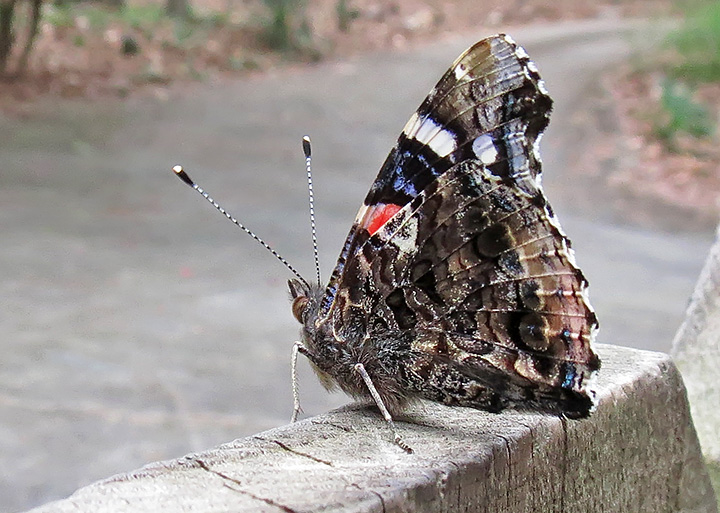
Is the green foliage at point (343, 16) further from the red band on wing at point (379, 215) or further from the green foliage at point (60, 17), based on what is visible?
the red band on wing at point (379, 215)

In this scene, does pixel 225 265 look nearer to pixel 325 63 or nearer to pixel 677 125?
pixel 677 125

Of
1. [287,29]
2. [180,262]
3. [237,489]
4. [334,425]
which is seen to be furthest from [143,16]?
[237,489]

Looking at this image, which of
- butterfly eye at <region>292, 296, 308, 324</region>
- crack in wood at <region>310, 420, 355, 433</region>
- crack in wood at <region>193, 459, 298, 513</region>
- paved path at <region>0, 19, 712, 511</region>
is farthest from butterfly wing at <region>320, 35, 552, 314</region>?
paved path at <region>0, 19, 712, 511</region>

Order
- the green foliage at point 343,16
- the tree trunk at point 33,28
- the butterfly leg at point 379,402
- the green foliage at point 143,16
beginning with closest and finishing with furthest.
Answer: the butterfly leg at point 379,402 < the tree trunk at point 33,28 < the green foliage at point 143,16 < the green foliage at point 343,16

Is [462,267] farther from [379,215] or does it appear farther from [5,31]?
[5,31]

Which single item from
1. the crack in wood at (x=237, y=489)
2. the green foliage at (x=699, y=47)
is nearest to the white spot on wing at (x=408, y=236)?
the crack in wood at (x=237, y=489)

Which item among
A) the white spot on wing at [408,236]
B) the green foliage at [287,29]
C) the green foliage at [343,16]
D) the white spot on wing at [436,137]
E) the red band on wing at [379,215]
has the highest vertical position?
the green foliage at [343,16]

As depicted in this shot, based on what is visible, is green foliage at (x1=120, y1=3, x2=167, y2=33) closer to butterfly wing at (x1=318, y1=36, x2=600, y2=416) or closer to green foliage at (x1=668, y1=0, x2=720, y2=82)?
green foliage at (x1=668, y1=0, x2=720, y2=82)
